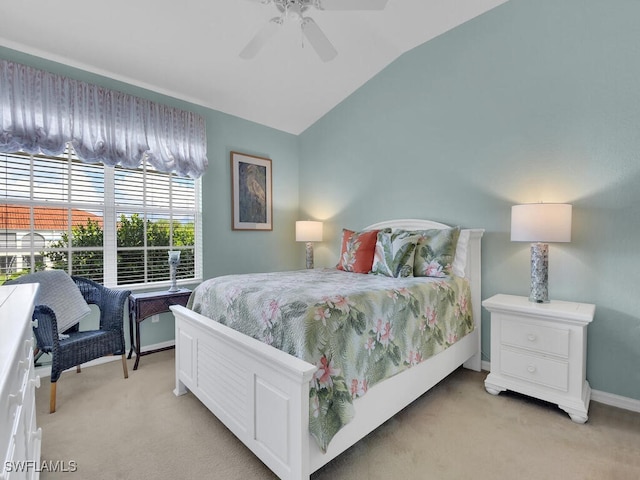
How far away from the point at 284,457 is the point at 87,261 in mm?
2616

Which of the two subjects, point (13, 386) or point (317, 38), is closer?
point (13, 386)

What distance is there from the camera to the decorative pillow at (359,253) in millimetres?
3074

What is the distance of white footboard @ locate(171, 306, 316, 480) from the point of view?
1390mm

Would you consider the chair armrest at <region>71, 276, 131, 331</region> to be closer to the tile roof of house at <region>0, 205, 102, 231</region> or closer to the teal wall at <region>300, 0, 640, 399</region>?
the tile roof of house at <region>0, 205, 102, 231</region>

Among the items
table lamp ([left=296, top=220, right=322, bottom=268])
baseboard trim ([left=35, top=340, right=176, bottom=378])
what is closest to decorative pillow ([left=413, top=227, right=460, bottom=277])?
table lamp ([left=296, top=220, right=322, bottom=268])

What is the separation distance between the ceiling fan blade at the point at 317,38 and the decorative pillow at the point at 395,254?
1592mm

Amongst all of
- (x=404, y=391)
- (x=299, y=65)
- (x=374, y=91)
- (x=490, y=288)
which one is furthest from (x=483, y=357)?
(x=299, y=65)

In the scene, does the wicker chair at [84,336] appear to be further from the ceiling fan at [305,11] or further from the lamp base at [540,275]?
the lamp base at [540,275]

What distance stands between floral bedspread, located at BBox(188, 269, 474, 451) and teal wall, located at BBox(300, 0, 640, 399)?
95 centimetres

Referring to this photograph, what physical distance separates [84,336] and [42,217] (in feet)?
3.72

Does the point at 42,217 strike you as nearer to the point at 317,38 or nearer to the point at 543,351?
the point at 317,38

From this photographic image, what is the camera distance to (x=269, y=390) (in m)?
1.54

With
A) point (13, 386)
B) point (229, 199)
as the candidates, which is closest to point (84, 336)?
point (13, 386)

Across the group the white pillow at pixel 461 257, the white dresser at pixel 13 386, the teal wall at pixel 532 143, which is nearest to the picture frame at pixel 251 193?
the teal wall at pixel 532 143
